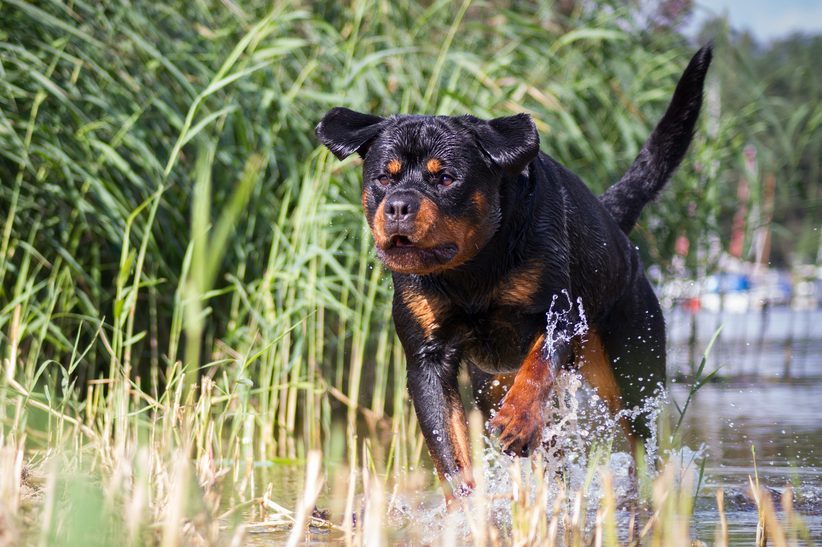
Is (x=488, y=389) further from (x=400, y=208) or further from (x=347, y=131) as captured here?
(x=400, y=208)

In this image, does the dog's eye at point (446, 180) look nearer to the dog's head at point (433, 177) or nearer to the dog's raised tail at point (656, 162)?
the dog's head at point (433, 177)

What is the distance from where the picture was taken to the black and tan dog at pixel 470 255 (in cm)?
303

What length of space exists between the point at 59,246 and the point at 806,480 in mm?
3159

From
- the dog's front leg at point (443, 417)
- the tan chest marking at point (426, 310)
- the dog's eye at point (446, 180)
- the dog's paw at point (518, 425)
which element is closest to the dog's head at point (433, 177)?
the dog's eye at point (446, 180)

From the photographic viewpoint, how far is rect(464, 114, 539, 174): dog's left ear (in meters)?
3.14

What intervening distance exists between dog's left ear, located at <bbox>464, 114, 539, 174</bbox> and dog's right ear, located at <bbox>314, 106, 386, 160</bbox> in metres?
0.35

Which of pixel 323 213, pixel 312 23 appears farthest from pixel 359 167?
pixel 312 23

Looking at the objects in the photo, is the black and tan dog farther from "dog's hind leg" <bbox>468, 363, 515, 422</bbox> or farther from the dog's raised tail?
the dog's raised tail

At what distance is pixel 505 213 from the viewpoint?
330 centimetres

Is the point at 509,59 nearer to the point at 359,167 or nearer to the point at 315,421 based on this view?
the point at 359,167

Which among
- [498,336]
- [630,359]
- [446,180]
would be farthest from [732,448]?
[446,180]

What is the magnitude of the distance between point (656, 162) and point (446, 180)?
146 cm

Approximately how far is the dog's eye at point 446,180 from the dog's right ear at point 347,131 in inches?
12.5

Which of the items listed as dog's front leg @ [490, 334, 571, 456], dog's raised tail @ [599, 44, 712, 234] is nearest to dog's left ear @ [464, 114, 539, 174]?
dog's front leg @ [490, 334, 571, 456]
